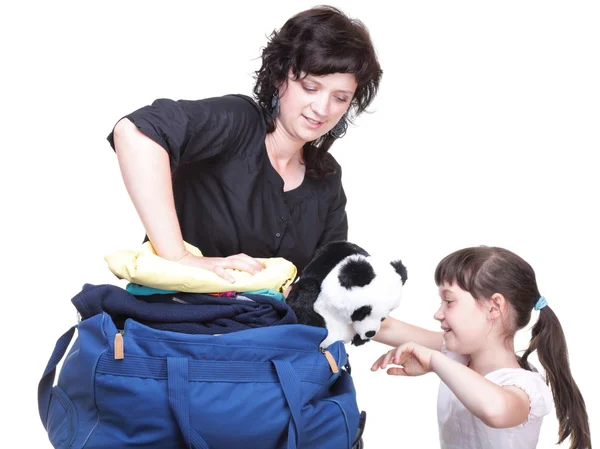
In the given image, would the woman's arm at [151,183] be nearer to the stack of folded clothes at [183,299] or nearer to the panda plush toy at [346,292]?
the stack of folded clothes at [183,299]

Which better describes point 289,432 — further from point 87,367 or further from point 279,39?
point 279,39

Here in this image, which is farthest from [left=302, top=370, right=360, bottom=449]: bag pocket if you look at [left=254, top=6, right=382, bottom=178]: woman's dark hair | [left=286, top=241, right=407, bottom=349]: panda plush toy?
[left=254, top=6, right=382, bottom=178]: woman's dark hair

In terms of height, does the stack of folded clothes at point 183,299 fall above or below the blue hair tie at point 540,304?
above

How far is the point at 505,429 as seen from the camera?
6.53ft

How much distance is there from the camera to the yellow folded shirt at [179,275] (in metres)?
1.65

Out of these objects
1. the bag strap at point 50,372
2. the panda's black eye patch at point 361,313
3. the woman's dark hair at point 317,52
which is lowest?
the bag strap at point 50,372

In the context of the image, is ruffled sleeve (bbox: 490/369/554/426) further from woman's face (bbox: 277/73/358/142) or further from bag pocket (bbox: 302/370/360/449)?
woman's face (bbox: 277/73/358/142)

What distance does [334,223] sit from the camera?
88.1 inches

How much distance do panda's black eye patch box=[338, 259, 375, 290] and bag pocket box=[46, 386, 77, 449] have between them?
62 cm

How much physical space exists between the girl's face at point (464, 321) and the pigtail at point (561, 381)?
16 cm

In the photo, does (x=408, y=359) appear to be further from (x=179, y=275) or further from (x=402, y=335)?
(x=179, y=275)

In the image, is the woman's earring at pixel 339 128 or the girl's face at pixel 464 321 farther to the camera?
the woman's earring at pixel 339 128

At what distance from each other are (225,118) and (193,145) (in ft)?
0.38

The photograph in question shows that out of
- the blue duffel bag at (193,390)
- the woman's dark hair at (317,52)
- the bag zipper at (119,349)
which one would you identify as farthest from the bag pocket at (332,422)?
the woman's dark hair at (317,52)
